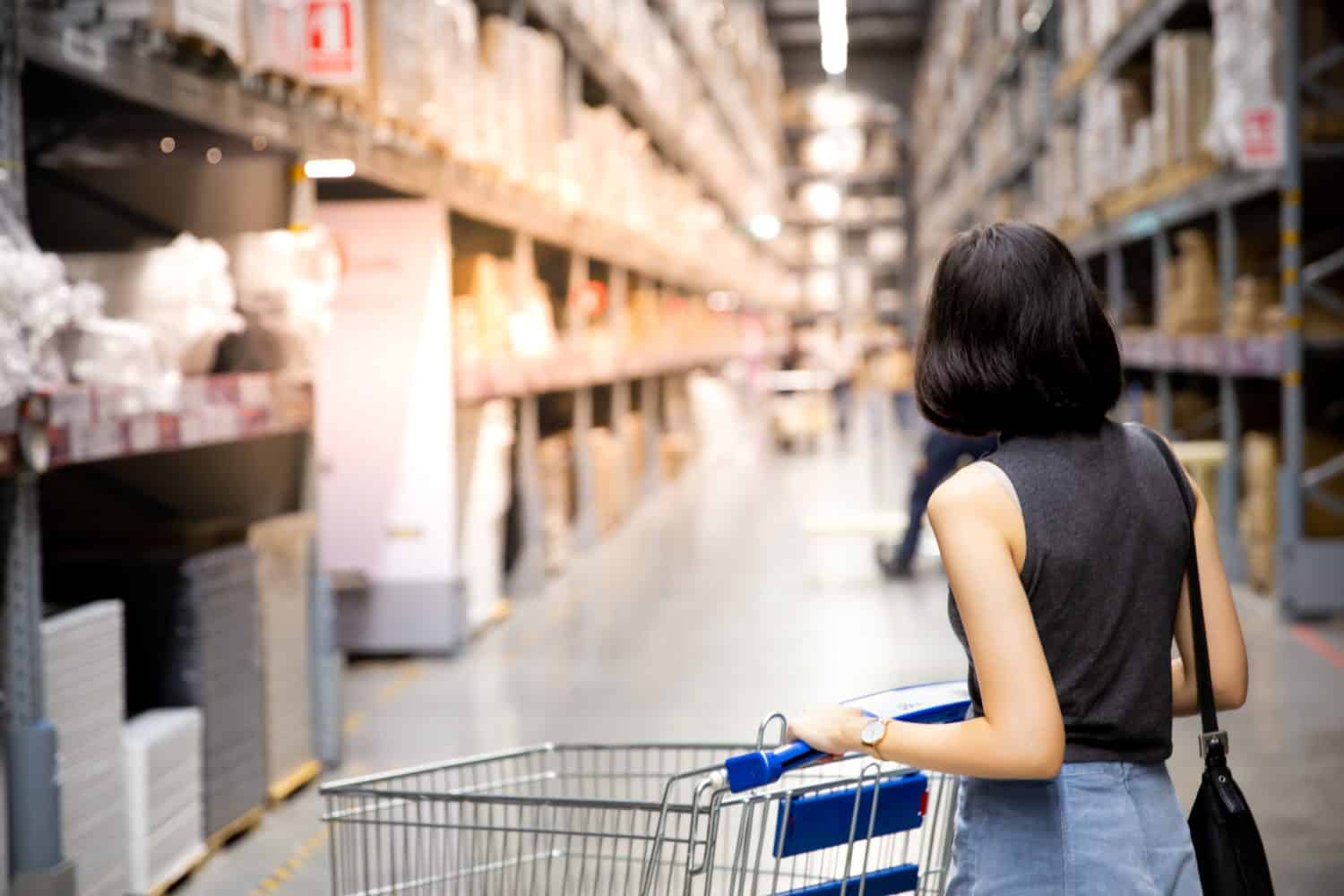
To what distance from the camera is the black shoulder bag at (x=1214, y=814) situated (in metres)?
1.88

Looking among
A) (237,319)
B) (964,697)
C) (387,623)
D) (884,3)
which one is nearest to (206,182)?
(237,319)

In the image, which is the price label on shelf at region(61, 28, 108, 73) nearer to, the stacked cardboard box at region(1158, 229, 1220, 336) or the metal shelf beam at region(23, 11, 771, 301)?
the metal shelf beam at region(23, 11, 771, 301)

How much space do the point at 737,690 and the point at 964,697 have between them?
4318 mm

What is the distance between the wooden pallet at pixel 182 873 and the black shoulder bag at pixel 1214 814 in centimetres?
277

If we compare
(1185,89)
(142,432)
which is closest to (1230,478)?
(1185,89)

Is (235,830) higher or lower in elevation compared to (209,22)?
lower

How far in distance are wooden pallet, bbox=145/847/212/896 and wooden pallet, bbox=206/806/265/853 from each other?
0.03 meters

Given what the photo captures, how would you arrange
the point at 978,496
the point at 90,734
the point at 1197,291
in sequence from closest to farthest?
the point at 978,496
the point at 90,734
the point at 1197,291

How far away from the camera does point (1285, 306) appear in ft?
23.9

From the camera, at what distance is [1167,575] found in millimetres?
1859

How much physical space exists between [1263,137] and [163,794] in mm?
5465

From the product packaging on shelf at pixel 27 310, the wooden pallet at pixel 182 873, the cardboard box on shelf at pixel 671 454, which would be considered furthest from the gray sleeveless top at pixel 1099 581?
the cardboard box on shelf at pixel 671 454

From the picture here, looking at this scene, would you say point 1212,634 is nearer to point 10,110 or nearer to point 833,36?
point 10,110

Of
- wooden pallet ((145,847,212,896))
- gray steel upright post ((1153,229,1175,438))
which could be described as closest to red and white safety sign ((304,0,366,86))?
wooden pallet ((145,847,212,896))
